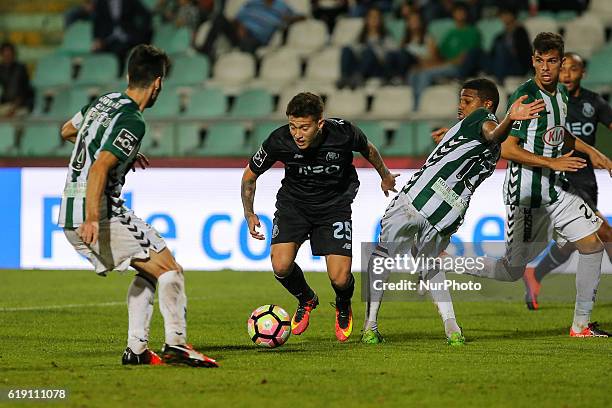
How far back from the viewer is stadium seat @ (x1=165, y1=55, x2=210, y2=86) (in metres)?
19.0

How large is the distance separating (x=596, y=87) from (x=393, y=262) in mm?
7602

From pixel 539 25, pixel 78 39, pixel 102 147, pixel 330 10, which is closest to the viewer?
pixel 102 147

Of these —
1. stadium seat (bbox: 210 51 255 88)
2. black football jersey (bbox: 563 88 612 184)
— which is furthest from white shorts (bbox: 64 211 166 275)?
stadium seat (bbox: 210 51 255 88)

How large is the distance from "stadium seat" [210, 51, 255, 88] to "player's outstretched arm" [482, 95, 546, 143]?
1039 cm

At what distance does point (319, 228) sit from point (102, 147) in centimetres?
253

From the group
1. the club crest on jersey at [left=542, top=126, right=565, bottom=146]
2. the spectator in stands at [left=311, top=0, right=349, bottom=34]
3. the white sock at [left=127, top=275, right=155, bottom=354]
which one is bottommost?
the white sock at [left=127, top=275, right=155, bottom=354]

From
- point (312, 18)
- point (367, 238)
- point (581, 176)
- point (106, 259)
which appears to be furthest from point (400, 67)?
point (106, 259)

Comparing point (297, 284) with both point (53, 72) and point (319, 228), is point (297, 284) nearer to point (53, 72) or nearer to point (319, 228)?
point (319, 228)

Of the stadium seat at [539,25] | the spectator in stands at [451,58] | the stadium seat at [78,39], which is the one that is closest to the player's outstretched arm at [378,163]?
the spectator in stands at [451,58]

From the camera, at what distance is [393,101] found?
1728 cm

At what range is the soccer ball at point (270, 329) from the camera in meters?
8.60

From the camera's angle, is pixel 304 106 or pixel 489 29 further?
pixel 489 29

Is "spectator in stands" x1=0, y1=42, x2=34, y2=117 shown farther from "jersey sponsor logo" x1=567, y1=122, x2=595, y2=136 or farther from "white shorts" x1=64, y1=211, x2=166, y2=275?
"white shorts" x1=64, y1=211, x2=166, y2=275

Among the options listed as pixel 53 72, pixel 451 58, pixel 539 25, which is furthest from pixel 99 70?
pixel 539 25
